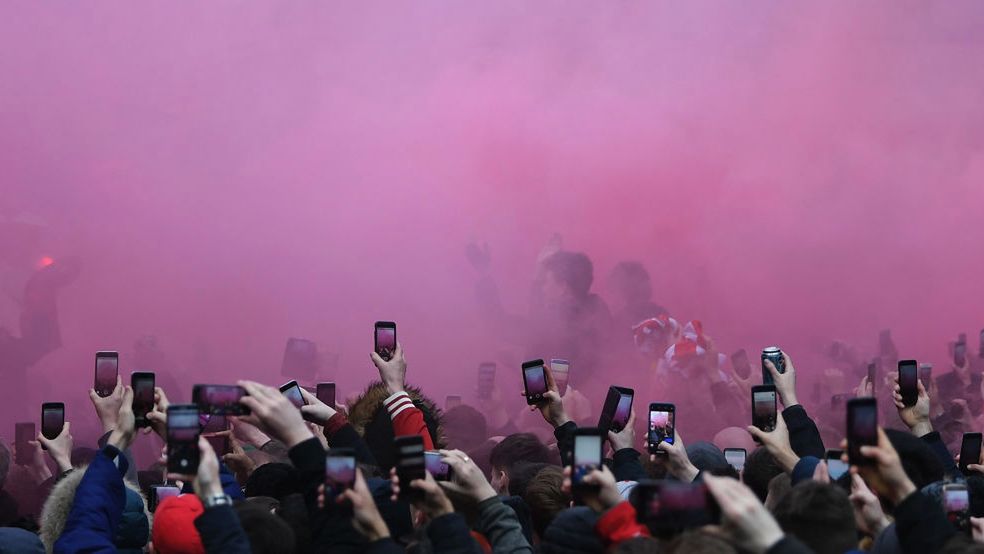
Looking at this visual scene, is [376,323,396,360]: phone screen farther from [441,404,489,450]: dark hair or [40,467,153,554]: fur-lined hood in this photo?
[441,404,489,450]: dark hair

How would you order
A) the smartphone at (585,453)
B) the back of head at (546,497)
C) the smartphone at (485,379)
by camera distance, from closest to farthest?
the smartphone at (585,453)
the back of head at (546,497)
the smartphone at (485,379)

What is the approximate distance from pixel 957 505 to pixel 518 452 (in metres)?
1.74

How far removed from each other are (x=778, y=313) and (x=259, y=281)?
183 inches

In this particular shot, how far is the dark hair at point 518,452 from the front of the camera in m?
4.16

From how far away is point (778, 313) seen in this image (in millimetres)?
10039

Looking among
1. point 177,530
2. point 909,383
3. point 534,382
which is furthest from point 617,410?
point 177,530

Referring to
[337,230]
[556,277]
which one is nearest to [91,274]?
[337,230]

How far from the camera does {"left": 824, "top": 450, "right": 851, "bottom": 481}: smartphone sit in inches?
128

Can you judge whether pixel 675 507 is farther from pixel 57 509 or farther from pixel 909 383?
pixel 909 383

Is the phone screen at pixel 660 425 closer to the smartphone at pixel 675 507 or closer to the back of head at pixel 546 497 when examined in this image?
the back of head at pixel 546 497

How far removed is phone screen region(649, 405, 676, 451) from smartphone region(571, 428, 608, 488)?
116cm

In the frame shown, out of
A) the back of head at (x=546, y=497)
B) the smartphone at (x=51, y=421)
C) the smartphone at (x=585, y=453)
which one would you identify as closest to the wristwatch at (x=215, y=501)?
the smartphone at (x=585, y=453)

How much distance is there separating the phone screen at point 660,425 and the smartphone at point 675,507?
62.5 inches

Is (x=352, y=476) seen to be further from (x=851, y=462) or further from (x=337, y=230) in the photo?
(x=337, y=230)
